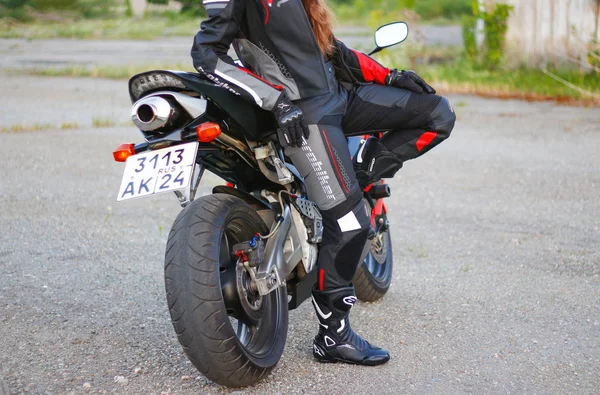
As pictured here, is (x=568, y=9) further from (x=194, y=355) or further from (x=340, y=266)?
(x=194, y=355)

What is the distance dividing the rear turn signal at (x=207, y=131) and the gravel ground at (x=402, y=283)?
1.10 metres

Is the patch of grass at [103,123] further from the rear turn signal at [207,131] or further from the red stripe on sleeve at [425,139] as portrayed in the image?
the rear turn signal at [207,131]

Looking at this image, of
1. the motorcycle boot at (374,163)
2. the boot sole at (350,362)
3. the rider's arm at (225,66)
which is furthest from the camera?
the motorcycle boot at (374,163)

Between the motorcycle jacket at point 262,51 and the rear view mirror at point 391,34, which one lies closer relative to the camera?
the motorcycle jacket at point 262,51

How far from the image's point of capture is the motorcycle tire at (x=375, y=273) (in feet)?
16.5

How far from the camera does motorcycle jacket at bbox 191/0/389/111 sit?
3801 millimetres

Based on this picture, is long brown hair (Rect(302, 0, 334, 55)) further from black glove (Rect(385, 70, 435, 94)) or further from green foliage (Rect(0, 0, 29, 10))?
green foliage (Rect(0, 0, 29, 10))

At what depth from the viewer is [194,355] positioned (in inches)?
141

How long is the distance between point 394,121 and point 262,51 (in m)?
0.81

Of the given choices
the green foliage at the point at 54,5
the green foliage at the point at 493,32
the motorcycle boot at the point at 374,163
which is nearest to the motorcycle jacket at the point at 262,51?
the motorcycle boot at the point at 374,163

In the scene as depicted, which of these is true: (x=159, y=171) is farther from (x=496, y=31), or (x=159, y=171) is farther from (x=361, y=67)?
(x=496, y=31)

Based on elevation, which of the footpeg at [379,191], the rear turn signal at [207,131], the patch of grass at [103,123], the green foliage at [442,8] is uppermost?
the rear turn signal at [207,131]

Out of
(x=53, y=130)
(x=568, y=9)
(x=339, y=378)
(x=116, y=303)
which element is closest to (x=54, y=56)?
(x=53, y=130)

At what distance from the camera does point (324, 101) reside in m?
4.05
